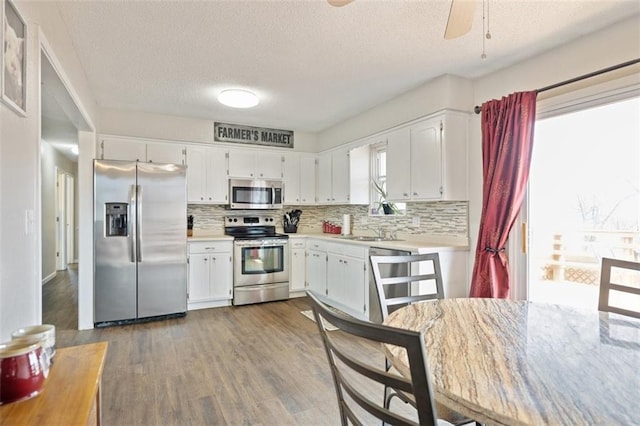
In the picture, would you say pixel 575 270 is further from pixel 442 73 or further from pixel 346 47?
pixel 346 47

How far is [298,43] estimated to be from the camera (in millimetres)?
2645

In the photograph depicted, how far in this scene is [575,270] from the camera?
295 centimetres

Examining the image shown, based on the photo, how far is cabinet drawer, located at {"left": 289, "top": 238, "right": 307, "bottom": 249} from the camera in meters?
4.97

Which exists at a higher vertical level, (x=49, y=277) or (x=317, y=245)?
(x=317, y=245)

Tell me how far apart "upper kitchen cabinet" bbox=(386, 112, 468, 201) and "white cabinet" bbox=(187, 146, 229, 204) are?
2.50 metres

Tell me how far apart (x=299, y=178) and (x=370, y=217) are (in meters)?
1.36

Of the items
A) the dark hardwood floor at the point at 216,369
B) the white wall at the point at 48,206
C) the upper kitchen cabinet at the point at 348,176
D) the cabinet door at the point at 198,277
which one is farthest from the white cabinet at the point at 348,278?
the white wall at the point at 48,206

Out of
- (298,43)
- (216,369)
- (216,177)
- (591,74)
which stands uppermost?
(298,43)

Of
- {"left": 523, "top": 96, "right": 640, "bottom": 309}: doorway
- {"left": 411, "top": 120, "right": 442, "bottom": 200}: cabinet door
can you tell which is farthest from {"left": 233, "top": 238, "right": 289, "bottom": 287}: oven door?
{"left": 523, "top": 96, "right": 640, "bottom": 309}: doorway

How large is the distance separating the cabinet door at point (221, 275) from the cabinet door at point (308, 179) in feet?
4.89

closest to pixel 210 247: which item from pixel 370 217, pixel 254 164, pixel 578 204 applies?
pixel 254 164

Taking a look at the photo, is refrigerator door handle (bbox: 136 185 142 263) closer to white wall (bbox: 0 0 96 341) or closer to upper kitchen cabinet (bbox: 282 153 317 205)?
upper kitchen cabinet (bbox: 282 153 317 205)

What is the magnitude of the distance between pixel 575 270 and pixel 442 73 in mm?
2078

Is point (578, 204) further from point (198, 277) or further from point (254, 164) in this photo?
point (198, 277)
